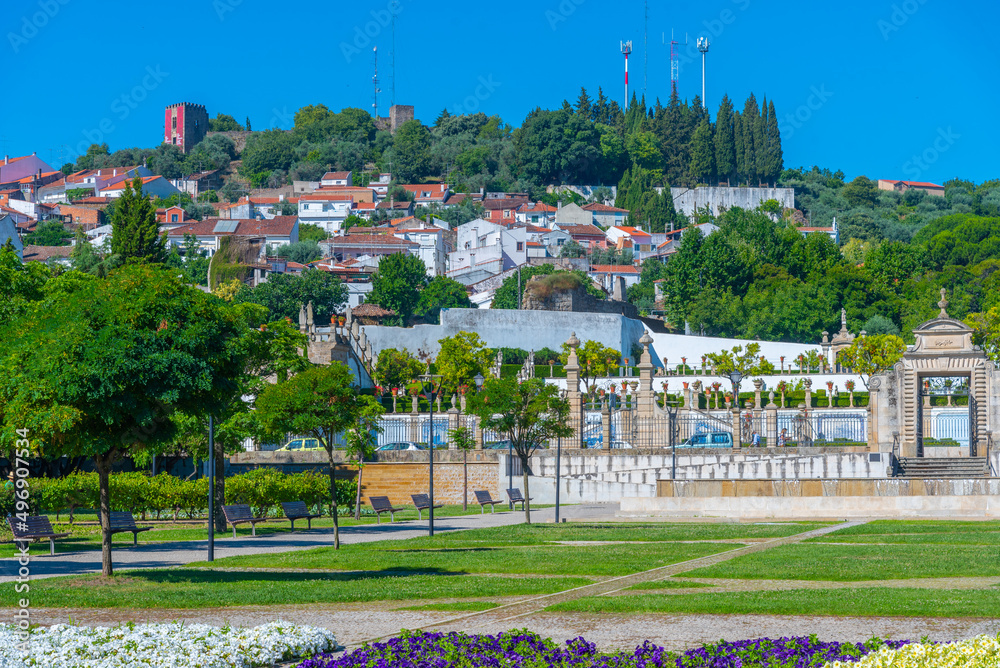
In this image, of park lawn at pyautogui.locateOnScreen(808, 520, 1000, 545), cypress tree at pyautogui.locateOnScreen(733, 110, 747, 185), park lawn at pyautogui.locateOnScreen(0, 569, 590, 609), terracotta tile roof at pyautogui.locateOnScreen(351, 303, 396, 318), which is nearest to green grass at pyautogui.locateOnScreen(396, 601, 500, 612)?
park lawn at pyautogui.locateOnScreen(0, 569, 590, 609)

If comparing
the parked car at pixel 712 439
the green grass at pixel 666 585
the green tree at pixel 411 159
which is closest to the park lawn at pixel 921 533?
the green grass at pixel 666 585

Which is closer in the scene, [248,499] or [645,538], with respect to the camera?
[645,538]

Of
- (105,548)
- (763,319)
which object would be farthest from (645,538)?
(763,319)

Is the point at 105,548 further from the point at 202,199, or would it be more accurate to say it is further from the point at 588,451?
the point at 202,199

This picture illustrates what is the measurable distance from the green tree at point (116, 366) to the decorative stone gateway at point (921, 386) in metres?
24.1

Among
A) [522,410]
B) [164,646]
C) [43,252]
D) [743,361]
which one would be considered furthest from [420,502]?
[43,252]

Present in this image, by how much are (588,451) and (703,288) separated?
200 ft

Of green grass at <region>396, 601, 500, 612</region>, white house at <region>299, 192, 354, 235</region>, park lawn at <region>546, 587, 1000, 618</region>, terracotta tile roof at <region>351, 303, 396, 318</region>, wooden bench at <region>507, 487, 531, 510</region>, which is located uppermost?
white house at <region>299, 192, 354, 235</region>

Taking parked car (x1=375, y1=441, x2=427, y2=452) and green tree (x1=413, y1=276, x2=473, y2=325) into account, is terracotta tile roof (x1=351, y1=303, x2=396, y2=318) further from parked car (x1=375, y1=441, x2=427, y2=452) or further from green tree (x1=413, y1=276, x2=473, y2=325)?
parked car (x1=375, y1=441, x2=427, y2=452)

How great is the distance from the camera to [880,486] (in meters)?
28.4

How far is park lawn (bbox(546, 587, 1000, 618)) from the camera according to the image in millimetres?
12047

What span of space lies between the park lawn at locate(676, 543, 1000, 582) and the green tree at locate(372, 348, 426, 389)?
46.6 meters

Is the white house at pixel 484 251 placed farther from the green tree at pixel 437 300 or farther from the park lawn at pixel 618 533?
the park lawn at pixel 618 533

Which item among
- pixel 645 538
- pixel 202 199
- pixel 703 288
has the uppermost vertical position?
pixel 202 199
